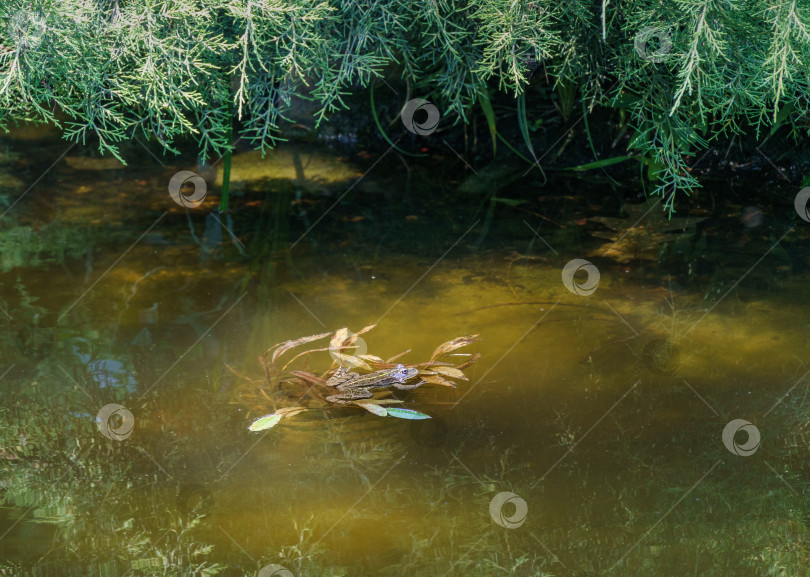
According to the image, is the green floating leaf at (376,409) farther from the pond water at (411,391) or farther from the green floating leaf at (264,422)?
the green floating leaf at (264,422)

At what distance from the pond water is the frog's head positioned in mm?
52

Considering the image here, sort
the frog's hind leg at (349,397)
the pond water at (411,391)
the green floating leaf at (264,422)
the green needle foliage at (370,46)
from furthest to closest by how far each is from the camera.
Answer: the green needle foliage at (370,46) → the frog's hind leg at (349,397) → the green floating leaf at (264,422) → the pond water at (411,391)

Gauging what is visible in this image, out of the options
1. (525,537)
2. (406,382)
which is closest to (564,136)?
(406,382)

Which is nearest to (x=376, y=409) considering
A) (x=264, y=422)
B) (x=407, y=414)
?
(x=407, y=414)

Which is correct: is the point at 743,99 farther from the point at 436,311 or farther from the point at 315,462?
the point at 315,462

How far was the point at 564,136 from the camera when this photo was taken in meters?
3.70

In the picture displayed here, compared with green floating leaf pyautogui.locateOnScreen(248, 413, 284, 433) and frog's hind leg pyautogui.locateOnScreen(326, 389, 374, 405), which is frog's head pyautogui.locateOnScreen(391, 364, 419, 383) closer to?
frog's hind leg pyautogui.locateOnScreen(326, 389, 374, 405)

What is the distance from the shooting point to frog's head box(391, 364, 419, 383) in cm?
213

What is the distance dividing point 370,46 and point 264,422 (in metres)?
1.62

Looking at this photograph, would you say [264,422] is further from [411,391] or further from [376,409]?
[411,391]

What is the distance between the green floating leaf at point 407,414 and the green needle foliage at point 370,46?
40.9 inches

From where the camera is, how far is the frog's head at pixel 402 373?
6.98ft

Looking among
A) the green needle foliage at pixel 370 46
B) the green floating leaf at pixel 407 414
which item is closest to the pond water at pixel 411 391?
the green floating leaf at pixel 407 414

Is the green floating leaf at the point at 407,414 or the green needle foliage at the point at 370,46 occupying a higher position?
the green needle foliage at the point at 370,46
